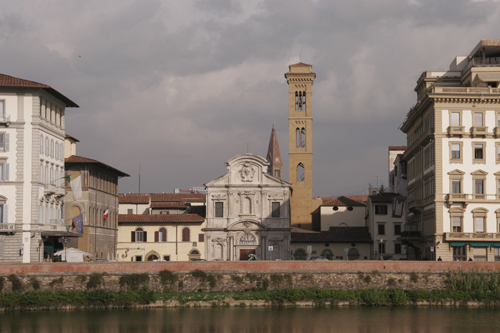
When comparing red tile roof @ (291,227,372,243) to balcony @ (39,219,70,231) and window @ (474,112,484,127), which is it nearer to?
window @ (474,112,484,127)

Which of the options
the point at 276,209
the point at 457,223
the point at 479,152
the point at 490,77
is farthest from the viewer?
the point at 276,209

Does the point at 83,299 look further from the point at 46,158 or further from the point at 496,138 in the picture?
the point at 496,138

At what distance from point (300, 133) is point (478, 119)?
3930 centimetres

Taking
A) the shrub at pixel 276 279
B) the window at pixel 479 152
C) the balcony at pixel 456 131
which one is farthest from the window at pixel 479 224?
the shrub at pixel 276 279

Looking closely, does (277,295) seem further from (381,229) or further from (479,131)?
(381,229)

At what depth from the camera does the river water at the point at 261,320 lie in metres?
41.1

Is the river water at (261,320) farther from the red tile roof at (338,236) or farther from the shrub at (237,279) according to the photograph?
the red tile roof at (338,236)

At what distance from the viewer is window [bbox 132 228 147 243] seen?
8638 cm

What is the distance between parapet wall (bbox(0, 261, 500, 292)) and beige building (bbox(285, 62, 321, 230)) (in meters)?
43.0

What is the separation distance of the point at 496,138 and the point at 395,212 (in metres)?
11.3

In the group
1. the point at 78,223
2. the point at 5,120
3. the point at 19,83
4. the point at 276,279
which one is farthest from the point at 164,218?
the point at 276,279

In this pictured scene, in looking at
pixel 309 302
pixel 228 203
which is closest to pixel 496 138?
pixel 309 302

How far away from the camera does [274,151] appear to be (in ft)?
531

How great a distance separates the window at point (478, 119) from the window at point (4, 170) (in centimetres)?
3600
